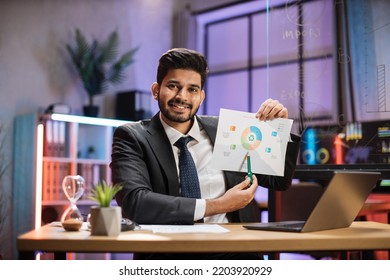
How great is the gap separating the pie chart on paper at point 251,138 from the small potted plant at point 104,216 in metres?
0.47

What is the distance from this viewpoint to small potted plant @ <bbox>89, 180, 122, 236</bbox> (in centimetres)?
121

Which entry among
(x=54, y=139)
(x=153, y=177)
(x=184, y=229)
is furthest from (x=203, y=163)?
(x=54, y=139)

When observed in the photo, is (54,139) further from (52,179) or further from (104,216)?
(104,216)

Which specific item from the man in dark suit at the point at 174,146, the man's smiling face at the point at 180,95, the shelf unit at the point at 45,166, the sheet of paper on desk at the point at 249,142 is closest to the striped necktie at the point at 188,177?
the man in dark suit at the point at 174,146

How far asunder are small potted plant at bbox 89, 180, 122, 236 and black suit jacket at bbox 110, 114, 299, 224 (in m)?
0.28

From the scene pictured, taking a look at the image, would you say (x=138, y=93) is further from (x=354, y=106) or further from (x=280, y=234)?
(x=280, y=234)

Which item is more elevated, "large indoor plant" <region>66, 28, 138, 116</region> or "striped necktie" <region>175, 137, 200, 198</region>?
"large indoor plant" <region>66, 28, 138, 116</region>

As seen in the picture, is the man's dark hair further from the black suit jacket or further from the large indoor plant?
the large indoor plant

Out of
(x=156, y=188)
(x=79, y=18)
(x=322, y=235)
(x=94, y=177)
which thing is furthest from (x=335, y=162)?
(x=79, y=18)

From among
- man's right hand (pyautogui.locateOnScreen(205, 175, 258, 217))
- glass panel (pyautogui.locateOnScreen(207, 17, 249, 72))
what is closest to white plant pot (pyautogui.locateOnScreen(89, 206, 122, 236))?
man's right hand (pyautogui.locateOnScreen(205, 175, 258, 217))

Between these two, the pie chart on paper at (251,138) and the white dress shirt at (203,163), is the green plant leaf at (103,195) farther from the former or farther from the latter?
the white dress shirt at (203,163)

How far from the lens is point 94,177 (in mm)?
4848

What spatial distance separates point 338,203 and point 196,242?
0.45m

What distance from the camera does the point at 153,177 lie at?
1795mm
